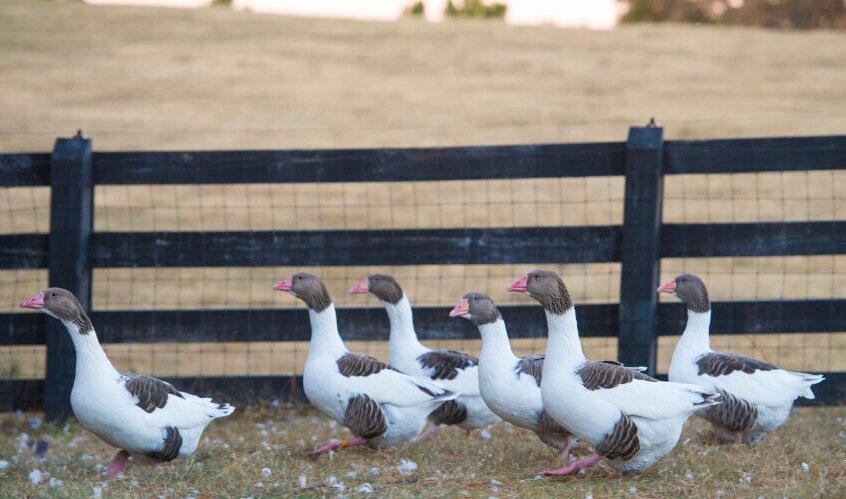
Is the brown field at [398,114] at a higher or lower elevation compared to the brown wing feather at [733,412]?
higher

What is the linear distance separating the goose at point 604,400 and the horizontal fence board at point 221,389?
2.64 m

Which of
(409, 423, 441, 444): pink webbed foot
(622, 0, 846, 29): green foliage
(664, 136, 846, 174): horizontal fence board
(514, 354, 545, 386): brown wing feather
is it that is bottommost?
(409, 423, 441, 444): pink webbed foot

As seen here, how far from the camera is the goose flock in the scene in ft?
19.5

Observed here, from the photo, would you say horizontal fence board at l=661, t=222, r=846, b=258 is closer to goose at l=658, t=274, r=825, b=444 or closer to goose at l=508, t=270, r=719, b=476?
goose at l=658, t=274, r=825, b=444

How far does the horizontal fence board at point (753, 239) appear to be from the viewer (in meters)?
8.27

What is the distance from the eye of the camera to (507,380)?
6668 millimetres

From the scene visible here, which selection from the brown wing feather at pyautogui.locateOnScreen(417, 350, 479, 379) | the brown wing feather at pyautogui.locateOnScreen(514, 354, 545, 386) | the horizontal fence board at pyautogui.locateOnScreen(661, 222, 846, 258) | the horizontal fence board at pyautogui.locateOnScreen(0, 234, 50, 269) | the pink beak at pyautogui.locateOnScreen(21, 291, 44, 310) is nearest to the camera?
the pink beak at pyautogui.locateOnScreen(21, 291, 44, 310)

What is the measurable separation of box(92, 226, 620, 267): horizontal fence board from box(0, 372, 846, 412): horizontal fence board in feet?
3.19

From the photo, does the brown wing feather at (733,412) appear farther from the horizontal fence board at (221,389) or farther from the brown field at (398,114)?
the brown field at (398,114)

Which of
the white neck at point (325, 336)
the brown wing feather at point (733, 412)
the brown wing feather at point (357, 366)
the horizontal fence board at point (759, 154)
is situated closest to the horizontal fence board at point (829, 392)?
the horizontal fence board at point (759, 154)

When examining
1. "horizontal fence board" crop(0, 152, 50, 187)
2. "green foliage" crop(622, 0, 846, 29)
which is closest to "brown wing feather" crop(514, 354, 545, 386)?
"horizontal fence board" crop(0, 152, 50, 187)

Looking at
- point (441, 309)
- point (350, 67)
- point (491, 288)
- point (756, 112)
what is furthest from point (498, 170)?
point (350, 67)

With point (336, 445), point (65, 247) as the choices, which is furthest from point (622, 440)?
point (65, 247)

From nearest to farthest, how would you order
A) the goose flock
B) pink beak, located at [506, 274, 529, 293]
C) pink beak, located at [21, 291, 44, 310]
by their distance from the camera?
the goose flock, pink beak, located at [506, 274, 529, 293], pink beak, located at [21, 291, 44, 310]
